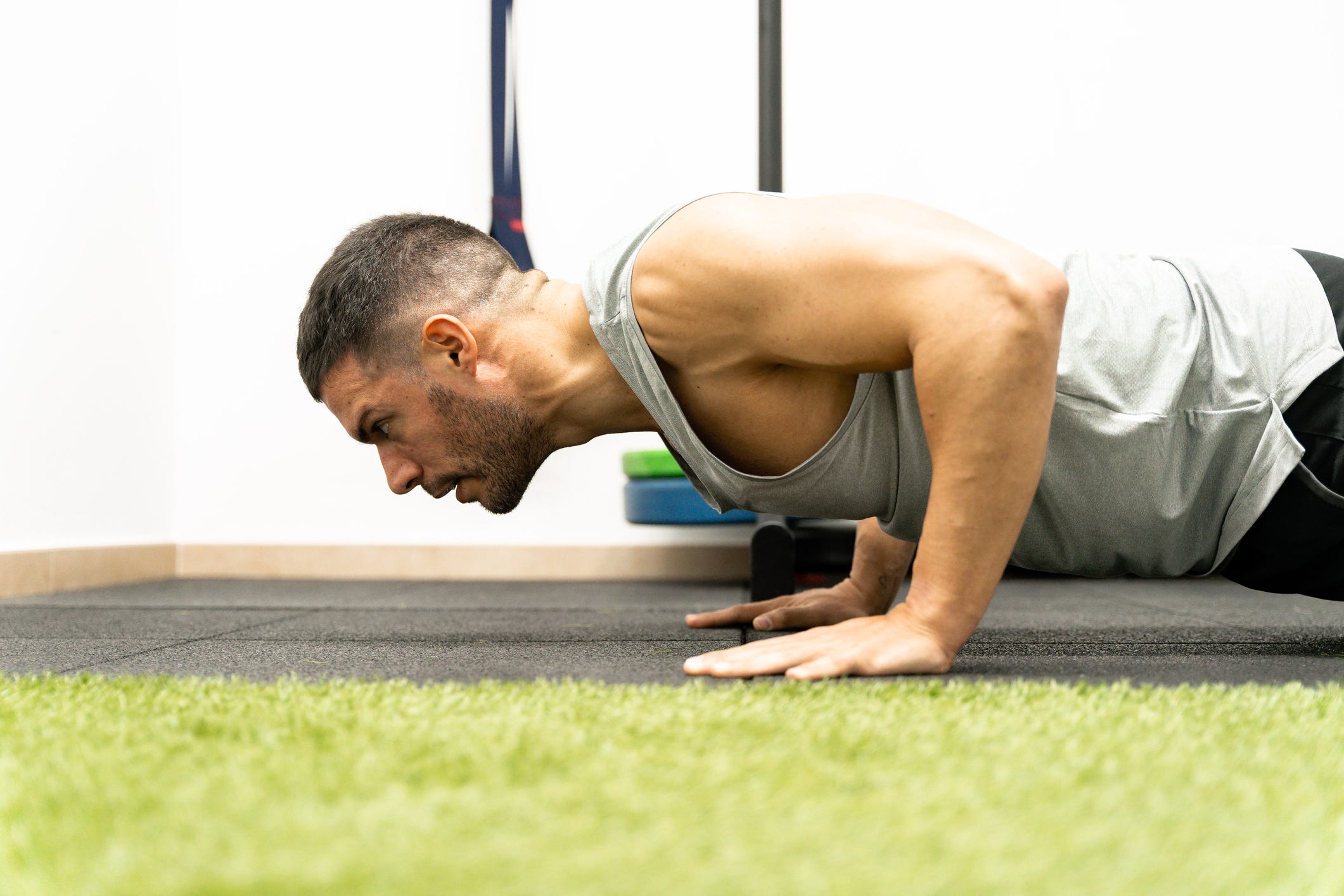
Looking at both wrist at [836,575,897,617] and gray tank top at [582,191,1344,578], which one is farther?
wrist at [836,575,897,617]

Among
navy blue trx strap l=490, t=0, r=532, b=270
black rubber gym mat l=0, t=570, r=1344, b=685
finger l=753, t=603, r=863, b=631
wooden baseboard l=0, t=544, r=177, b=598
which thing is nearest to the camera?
black rubber gym mat l=0, t=570, r=1344, b=685

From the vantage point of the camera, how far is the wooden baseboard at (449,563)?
244 cm

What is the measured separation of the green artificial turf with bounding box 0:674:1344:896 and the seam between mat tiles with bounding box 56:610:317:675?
26 centimetres

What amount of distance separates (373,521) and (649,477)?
828 millimetres

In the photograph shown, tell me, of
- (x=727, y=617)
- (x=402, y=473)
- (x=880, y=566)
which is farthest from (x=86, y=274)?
(x=880, y=566)

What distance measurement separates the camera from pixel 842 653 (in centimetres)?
82

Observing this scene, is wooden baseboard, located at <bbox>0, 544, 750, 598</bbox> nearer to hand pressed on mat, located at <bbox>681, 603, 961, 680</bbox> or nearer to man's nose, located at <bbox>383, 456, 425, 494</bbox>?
man's nose, located at <bbox>383, 456, 425, 494</bbox>

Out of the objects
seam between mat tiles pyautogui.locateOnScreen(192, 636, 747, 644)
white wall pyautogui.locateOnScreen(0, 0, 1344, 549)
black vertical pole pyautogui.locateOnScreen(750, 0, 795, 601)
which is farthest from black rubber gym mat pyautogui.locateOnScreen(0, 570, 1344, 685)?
black vertical pole pyautogui.locateOnScreen(750, 0, 795, 601)

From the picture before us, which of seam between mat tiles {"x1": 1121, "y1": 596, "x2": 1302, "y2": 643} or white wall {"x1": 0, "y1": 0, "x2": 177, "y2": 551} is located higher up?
white wall {"x1": 0, "y1": 0, "x2": 177, "y2": 551}

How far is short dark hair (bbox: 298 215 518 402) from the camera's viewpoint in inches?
41.5

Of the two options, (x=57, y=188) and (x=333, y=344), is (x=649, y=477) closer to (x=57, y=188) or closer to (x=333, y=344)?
(x=333, y=344)

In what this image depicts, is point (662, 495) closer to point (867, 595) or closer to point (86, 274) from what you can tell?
point (867, 595)

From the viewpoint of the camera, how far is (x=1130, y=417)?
96cm

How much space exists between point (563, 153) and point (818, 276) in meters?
1.78
